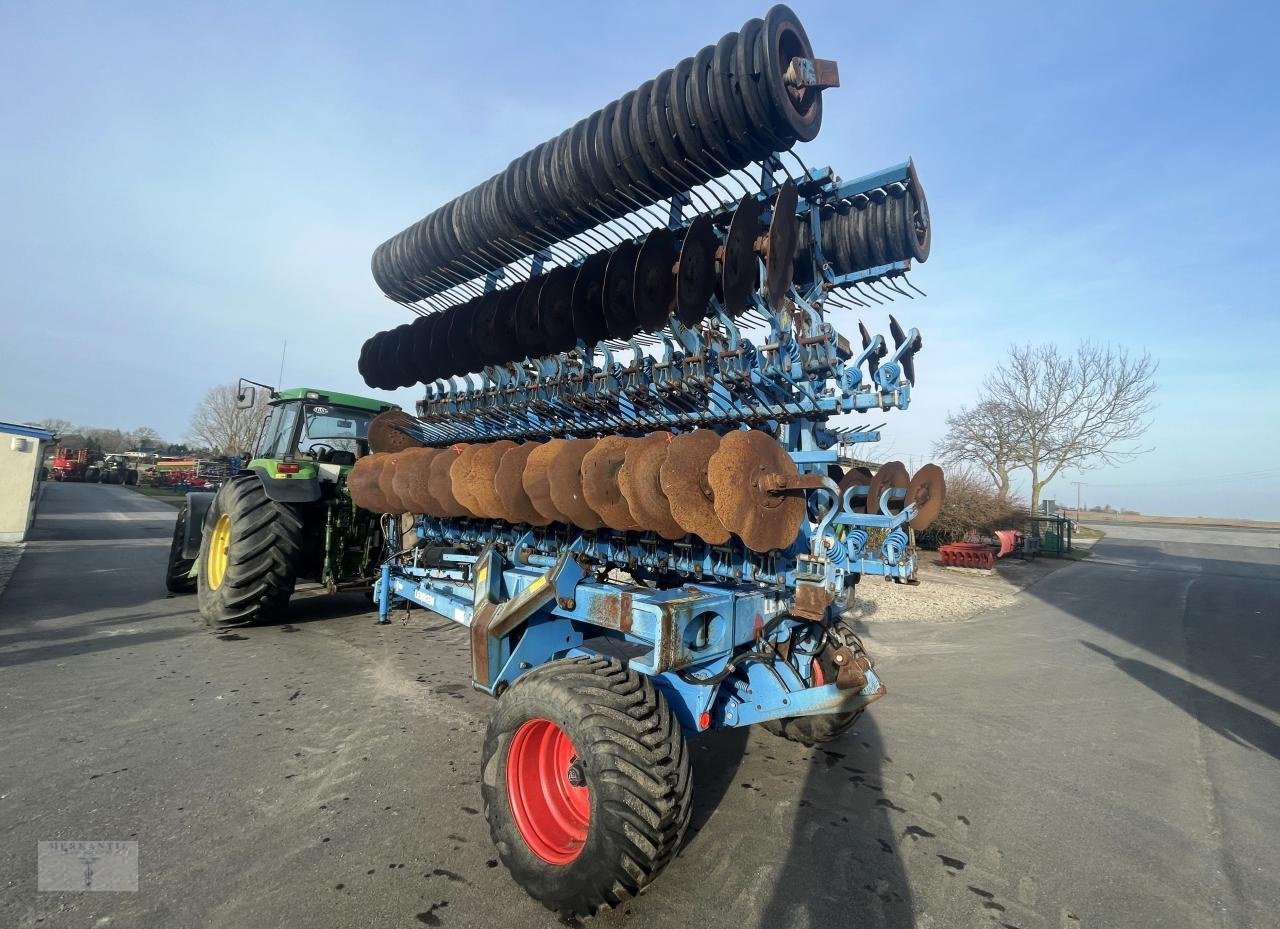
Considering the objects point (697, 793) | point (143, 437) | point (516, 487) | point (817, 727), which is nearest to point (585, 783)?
point (697, 793)

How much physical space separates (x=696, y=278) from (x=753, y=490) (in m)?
1.25

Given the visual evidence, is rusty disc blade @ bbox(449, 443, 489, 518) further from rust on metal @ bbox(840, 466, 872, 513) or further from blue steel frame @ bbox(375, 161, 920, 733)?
rust on metal @ bbox(840, 466, 872, 513)

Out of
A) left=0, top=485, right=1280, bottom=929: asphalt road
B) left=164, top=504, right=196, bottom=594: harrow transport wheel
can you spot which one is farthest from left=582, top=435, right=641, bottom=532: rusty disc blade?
left=164, top=504, right=196, bottom=594: harrow transport wheel

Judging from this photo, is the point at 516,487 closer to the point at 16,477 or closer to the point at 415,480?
the point at 415,480

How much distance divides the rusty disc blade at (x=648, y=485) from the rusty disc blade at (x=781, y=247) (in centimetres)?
89

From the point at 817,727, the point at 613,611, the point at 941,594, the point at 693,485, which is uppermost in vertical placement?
the point at 693,485

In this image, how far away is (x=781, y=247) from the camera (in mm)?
2908

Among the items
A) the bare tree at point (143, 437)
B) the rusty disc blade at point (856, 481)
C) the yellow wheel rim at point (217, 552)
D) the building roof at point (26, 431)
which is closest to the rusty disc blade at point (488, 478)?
the rusty disc blade at point (856, 481)

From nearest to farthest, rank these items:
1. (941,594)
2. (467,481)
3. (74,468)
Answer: (467,481)
(941,594)
(74,468)

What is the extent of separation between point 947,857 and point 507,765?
2035 millimetres

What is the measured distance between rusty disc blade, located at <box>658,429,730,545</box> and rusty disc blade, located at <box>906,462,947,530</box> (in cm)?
113

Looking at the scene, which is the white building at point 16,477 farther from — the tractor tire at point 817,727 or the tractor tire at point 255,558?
the tractor tire at point 817,727

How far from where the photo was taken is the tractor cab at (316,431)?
6473 mm

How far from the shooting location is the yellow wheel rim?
21.2ft
